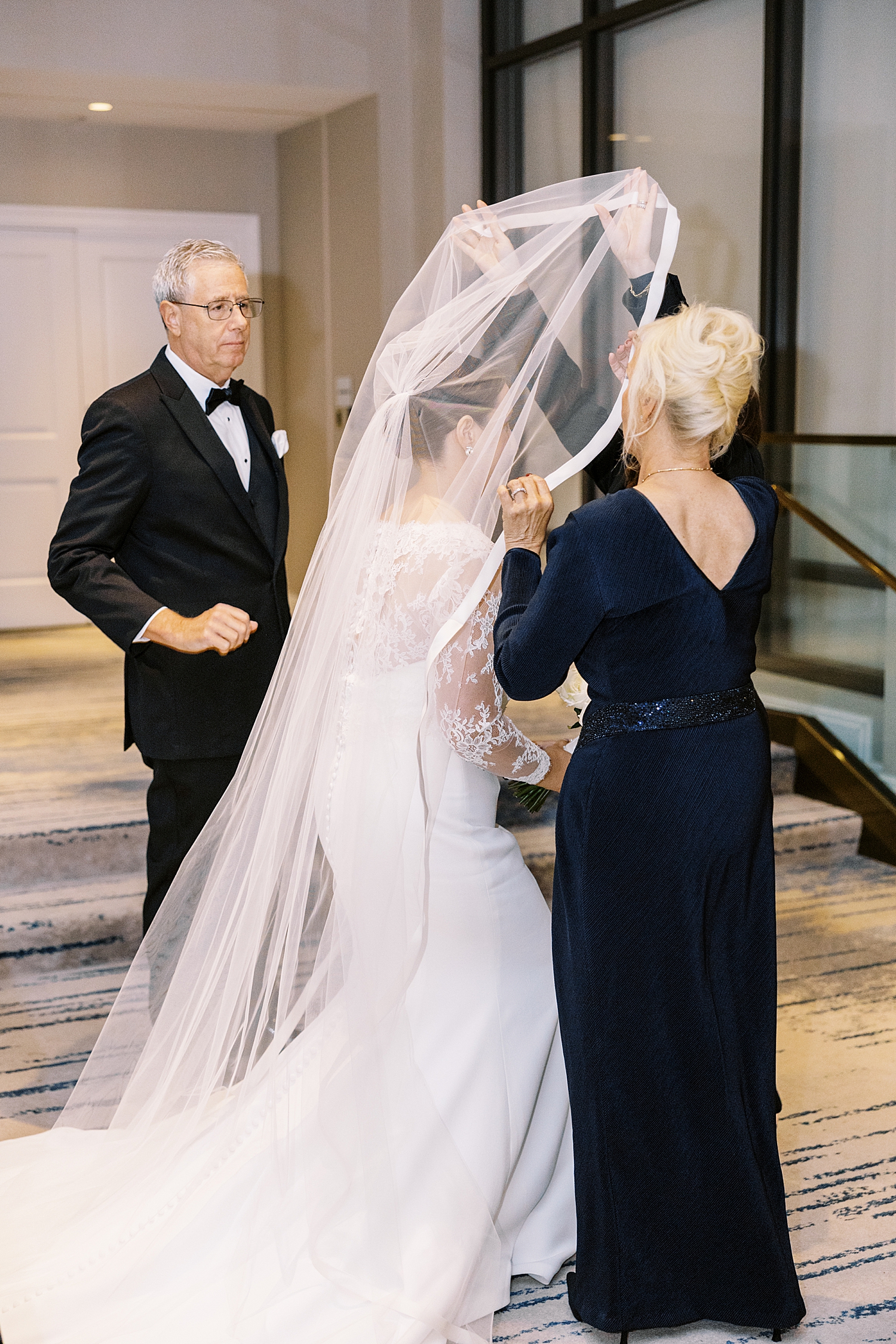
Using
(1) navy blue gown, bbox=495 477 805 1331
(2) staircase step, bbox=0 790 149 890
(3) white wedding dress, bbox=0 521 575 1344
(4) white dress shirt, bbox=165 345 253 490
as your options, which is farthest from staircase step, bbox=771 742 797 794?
(1) navy blue gown, bbox=495 477 805 1331

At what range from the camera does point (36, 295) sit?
24.7 ft

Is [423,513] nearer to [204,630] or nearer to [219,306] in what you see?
[204,630]

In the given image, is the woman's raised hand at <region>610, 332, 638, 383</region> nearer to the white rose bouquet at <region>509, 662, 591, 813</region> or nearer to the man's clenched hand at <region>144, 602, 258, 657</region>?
the white rose bouquet at <region>509, 662, 591, 813</region>

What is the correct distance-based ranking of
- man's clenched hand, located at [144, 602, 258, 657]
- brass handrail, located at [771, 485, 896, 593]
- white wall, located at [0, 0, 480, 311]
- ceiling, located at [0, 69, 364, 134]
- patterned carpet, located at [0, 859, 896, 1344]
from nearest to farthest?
patterned carpet, located at [0, 859, 896, 1344]
man's clenched hand, located at [144, 602, 258, 657]
brass handrail, located at [771, 485, 896, 593]
white wall, located at [0, 0, 480, 311]
ceiling, located at [0, 69, 364, 134]

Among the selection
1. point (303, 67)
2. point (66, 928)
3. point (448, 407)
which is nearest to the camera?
point (448, 407)

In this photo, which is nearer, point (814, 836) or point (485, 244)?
point (485, 244)

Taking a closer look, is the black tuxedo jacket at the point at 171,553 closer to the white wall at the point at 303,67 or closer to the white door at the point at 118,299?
the white wall at the point at 303,67

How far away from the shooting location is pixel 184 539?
2896mm

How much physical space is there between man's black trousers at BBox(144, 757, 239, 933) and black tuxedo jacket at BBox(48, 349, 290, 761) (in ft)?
0.17

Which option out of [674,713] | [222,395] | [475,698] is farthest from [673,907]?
[222,395]

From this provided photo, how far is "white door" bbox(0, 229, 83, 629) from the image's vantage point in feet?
24.5

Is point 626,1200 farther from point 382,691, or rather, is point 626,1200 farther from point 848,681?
point 848,681

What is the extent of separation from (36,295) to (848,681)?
16.5ft

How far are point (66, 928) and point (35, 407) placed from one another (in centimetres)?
460
